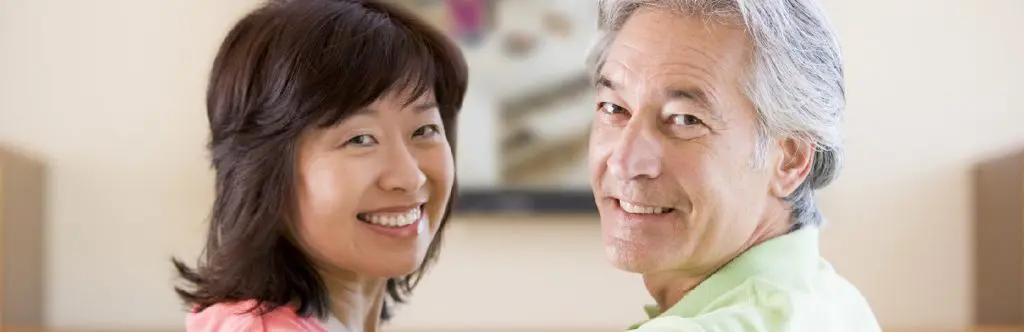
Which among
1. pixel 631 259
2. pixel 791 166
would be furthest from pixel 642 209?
pixel 791 166

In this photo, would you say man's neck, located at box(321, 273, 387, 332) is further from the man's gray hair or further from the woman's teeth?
the man's gray hair

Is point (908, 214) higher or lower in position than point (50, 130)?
lower

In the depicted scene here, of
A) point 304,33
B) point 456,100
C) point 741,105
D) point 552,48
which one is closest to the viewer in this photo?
point 741,105

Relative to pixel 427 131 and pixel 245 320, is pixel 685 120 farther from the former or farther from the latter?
pixel 245 320

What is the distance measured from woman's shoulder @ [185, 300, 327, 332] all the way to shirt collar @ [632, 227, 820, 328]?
0.45 metres

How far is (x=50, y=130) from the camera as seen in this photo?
11.7 feet

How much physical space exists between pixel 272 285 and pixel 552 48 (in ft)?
6.63

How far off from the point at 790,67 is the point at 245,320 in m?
0.69

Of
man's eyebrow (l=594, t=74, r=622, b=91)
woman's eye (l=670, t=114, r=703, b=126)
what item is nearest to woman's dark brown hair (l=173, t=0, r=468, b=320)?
man's eyebrow (l=594, t=74, r=622, b=91)

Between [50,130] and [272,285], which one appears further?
[50,130]

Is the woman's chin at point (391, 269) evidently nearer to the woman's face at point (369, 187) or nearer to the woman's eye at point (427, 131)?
the woman's face at point (369, 187)

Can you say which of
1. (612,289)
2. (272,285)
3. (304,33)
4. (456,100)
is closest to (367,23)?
(304,33)

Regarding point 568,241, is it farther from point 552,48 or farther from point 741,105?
point 741,105

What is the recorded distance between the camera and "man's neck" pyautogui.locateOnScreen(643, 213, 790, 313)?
1.31 metres
